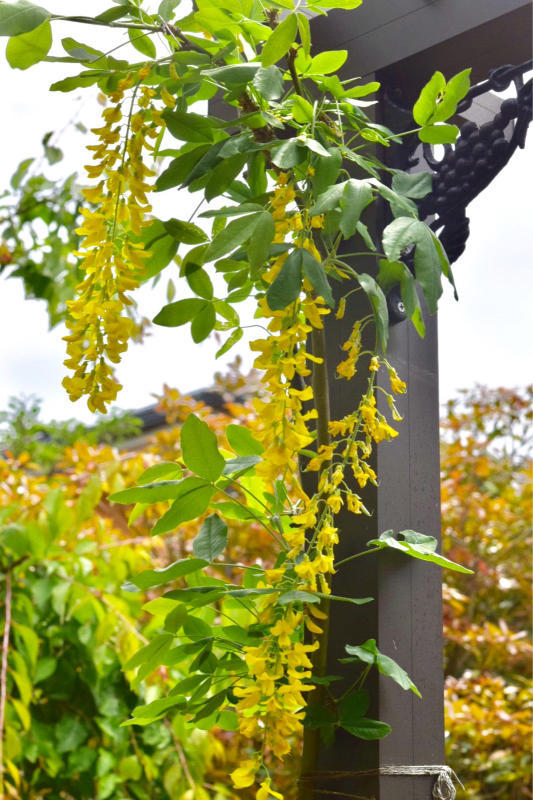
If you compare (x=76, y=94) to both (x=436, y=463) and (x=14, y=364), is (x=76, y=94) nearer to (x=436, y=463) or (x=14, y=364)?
(x=436, y=463)

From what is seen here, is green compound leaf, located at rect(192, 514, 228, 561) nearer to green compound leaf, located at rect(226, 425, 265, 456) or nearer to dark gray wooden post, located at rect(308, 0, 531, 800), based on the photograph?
green compound leaf, located at rect(226, 425, 265, 456)

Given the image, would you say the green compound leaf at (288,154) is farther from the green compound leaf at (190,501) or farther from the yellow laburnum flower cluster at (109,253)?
the green compound leaf at (190,501)

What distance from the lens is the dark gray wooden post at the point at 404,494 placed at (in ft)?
3.07

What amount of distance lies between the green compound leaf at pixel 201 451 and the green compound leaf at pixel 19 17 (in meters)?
0.34

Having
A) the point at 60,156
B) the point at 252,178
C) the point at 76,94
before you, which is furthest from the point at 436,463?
the point at 76,94

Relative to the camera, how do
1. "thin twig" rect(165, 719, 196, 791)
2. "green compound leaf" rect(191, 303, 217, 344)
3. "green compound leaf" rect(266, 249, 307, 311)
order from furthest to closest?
"thin twig" rect(165, 719, 196, 791) < "green compound leaf" rect(191, 303, 217, 344) < "green compound leaf" rect(266, 249, 307, 311)

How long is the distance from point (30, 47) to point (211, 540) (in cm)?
45

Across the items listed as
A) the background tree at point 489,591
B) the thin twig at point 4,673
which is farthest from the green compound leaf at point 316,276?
the background tree at point 489,591

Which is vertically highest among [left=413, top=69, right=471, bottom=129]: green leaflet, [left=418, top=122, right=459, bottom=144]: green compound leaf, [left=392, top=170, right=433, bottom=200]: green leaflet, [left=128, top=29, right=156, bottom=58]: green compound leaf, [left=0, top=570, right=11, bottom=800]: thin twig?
[left=128, top=29, right=156, bottom=58]: green compound leaf

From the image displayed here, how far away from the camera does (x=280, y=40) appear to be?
2.17ft

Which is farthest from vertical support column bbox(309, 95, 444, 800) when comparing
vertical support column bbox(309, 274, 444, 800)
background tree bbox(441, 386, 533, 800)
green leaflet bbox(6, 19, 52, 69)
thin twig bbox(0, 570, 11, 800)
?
background tree bbox(441, 386, 533, 800)

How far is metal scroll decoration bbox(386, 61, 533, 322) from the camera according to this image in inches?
38.9

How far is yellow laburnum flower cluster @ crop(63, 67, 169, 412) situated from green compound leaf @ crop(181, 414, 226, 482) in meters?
0.08

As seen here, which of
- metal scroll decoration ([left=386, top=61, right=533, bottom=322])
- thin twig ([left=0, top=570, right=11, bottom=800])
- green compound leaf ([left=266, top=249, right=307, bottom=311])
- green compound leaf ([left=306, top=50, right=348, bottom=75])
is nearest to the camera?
green compound leaf ([left=266, top=249, right=307, bottom=311])
